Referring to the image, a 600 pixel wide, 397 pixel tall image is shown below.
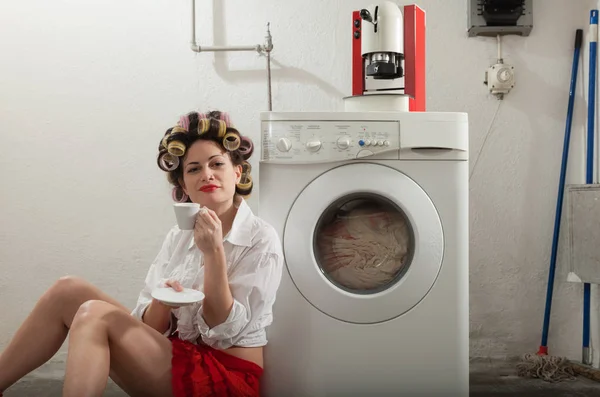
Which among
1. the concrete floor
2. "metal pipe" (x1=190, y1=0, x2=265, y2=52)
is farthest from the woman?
"metal pipe" (x1=190, y1=0, x2=265, y2=52)

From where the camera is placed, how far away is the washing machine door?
160 centimetres

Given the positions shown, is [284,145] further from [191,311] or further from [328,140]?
[191,311]

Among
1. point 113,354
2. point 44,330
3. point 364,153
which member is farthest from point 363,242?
point 44,330

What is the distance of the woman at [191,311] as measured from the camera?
52.1 inches

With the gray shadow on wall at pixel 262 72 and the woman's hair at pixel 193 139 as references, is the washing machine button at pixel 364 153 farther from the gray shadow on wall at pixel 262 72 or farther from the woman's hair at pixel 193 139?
the gray shadow on wall at pixel 262 72

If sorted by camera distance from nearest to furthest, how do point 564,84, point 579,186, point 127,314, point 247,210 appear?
point 127,314 < point 247,210 < point 579,186 < point 564,84

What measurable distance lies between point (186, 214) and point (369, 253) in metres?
0.54

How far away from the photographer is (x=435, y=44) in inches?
94.7

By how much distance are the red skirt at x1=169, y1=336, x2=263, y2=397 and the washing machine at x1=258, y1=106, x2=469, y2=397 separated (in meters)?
0.19

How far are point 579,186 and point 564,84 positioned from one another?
448mm

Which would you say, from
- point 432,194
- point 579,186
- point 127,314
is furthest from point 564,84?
point 127,314

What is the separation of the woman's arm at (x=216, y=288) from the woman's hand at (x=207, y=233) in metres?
0.01

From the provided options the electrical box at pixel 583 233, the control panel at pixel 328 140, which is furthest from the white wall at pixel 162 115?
the control panel at pixel 328 140

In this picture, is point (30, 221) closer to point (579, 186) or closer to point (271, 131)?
point (271, 131)
